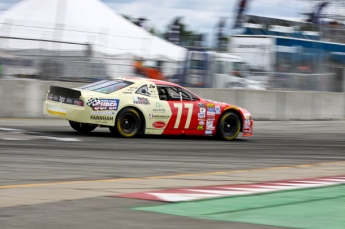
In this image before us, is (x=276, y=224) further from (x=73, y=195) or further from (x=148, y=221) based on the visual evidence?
(x=73, y=195)

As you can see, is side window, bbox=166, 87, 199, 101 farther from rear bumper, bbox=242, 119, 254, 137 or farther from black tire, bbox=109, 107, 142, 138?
rear bumper, bbox=242, 119, 254, 137

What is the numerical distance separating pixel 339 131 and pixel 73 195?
1461cm

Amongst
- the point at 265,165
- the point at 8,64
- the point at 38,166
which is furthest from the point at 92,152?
the point at 8,64

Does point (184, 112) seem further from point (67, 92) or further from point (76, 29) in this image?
point (76, 29)

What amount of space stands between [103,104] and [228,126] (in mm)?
3385

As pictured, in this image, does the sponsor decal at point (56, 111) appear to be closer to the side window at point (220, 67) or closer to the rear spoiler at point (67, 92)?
the rear spoiler at point (67, 92)

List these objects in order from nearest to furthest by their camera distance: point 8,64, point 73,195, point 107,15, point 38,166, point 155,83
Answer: point 73,195 < point 38,166 < point 155,83 < point 8,64 < point 107,15

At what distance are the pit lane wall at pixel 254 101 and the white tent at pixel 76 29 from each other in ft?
3.96

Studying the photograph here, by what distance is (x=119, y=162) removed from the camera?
980cm

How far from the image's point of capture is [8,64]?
1814 centimetres

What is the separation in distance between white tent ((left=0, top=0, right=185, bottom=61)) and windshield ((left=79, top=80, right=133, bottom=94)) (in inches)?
219

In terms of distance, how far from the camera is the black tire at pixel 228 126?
14.7 meters

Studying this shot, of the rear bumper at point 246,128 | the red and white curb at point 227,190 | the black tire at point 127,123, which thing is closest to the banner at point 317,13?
the rear bumper at point 246,128

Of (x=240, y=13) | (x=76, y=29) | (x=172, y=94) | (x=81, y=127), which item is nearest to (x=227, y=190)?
(x=172, y=94)
